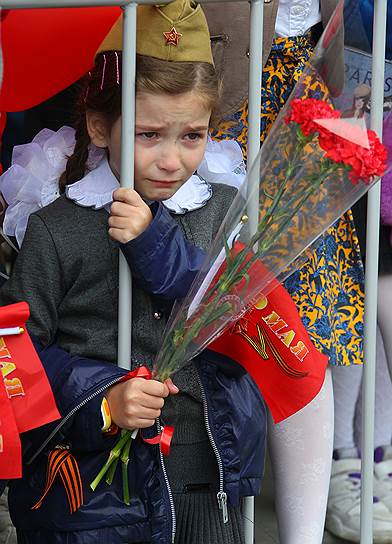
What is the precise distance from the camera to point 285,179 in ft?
7.47

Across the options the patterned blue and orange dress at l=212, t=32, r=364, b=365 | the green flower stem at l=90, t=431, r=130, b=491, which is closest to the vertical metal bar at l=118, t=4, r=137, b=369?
the green flower stem at l=90, t=431, r=130, b=491

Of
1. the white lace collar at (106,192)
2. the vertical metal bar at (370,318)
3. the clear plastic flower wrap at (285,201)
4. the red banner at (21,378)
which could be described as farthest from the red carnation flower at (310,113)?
the red banner at (21,378)

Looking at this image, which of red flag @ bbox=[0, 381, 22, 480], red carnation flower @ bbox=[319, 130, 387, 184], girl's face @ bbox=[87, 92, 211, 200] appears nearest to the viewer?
red carnation flower @ bbox=[319, 130, 387, 184]

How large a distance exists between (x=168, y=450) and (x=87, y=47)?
36.2 inches

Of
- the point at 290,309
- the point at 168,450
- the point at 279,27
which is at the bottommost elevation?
the point at 168,450

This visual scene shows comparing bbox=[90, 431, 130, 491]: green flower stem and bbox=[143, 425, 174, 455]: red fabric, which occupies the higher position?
bbox=[143, 425, 174, 455]: red fabric

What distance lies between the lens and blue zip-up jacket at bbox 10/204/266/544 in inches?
94.7

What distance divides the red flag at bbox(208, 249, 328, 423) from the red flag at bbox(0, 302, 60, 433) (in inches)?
15.2

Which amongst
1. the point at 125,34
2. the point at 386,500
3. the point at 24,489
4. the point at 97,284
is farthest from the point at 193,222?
the point at 386,500

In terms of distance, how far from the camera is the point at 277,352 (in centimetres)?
251

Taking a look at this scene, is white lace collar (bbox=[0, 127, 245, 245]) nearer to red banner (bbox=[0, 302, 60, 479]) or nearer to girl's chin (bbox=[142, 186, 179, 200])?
girl's chin (bbox=[142, 186, 179, 200])

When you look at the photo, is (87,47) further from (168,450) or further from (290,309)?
(168,450)

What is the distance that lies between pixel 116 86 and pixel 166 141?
0.59ft

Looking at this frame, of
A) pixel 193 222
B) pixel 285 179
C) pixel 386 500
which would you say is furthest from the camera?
pixel 386 500
